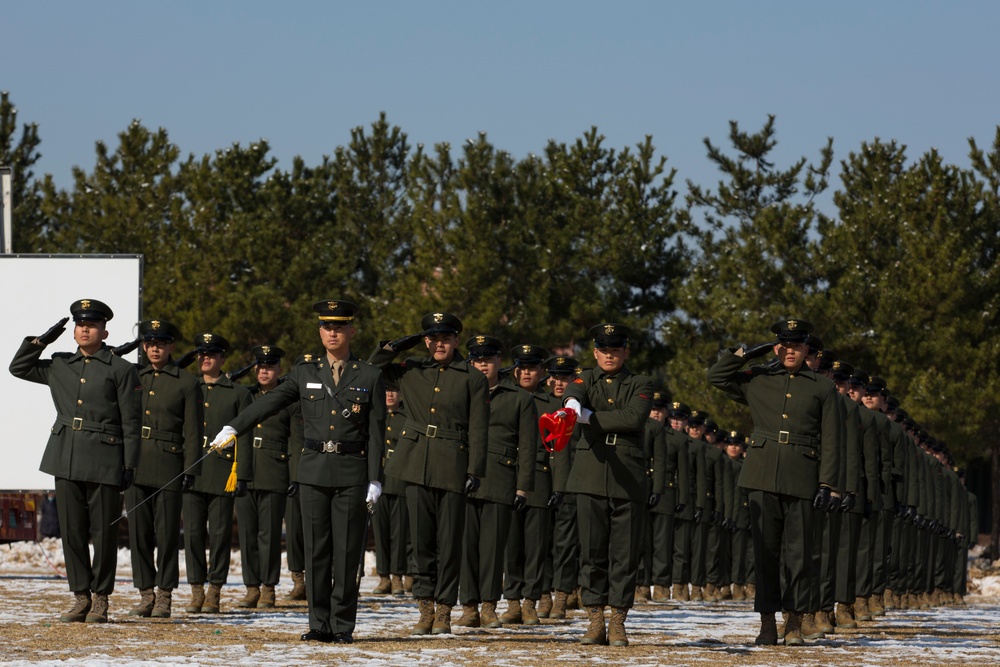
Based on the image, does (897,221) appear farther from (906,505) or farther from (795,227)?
(906,505)

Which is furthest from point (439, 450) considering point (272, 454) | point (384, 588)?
point (384, 588)

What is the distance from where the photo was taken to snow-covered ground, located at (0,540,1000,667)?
408 inches

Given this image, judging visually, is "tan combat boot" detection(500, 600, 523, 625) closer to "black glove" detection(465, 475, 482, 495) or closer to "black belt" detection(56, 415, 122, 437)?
"black glove" detection(465, 475, 482, 495)

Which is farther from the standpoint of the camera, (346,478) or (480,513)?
(480,513)

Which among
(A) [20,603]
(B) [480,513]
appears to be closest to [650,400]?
(B) [480,513]

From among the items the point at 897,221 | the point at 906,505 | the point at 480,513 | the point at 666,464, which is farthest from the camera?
the point at 897,221

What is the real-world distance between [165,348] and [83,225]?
29984mm

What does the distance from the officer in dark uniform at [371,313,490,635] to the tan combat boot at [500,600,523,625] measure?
1875 millimetres

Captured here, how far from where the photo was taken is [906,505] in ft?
59.6

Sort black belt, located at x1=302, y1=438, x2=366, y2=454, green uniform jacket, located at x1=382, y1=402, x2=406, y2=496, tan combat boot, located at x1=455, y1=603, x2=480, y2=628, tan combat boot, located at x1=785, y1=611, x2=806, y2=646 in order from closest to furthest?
black belt, located at x1=302, y1=438, x2=366, y2=454 → tan combat boot, located at x1=785, y1=611, x2=806, y2=646 → tan combat boot, located at x1=455, y1=603, x2=480, y2=628 → green uniform jacket, located at x1=382, y1=402, x2=406, y2=496

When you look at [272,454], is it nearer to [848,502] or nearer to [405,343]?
[405,343]

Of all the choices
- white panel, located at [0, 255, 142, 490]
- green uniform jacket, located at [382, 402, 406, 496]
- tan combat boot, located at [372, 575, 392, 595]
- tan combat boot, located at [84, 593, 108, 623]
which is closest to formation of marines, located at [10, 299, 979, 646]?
tan combat boot, located at [84, 593, 108, 623]

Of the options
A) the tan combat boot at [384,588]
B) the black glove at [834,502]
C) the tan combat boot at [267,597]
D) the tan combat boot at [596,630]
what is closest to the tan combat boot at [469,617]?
the tan combat boot at [596,630]

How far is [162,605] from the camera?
13703 mm
